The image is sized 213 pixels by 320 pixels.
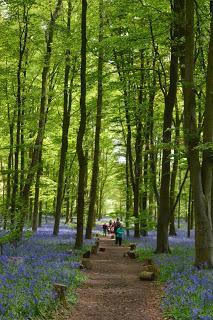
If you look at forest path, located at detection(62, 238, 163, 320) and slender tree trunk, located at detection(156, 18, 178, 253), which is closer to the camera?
forest path, located at detection(62, 238, 163, 320)

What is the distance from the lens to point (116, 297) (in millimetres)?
11375

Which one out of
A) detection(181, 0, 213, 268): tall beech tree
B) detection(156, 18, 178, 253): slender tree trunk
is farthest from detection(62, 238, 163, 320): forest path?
detection(156, 18, 178, 253): slender tree trunk

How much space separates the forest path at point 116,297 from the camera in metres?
9.48

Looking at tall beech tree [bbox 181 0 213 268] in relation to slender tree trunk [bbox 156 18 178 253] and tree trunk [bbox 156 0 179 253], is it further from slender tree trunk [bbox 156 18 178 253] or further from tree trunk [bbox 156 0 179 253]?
slender tree trunk [bbox 156 18 178 253]

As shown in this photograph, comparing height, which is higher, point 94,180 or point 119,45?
point 119,45

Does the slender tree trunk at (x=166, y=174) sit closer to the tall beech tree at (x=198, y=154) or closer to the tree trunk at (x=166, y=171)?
the tree trunk at (x=166, y=171)

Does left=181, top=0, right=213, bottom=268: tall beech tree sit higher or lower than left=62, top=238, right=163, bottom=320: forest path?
higher

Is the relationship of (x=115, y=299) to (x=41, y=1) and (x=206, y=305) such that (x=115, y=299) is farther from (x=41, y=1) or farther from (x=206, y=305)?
(x=41, y=1)

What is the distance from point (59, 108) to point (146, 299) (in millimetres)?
27186

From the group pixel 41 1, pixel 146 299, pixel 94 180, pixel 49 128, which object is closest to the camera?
pixel 146 299

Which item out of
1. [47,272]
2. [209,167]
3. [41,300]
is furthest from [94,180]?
[41,300]

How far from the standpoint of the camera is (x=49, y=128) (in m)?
32.8

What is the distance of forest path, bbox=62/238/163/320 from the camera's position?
948cm

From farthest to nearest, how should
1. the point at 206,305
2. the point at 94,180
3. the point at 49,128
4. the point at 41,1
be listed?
the point at 49,128 < the point at 94,180 < the point at 41,1 < the point at 206,305
